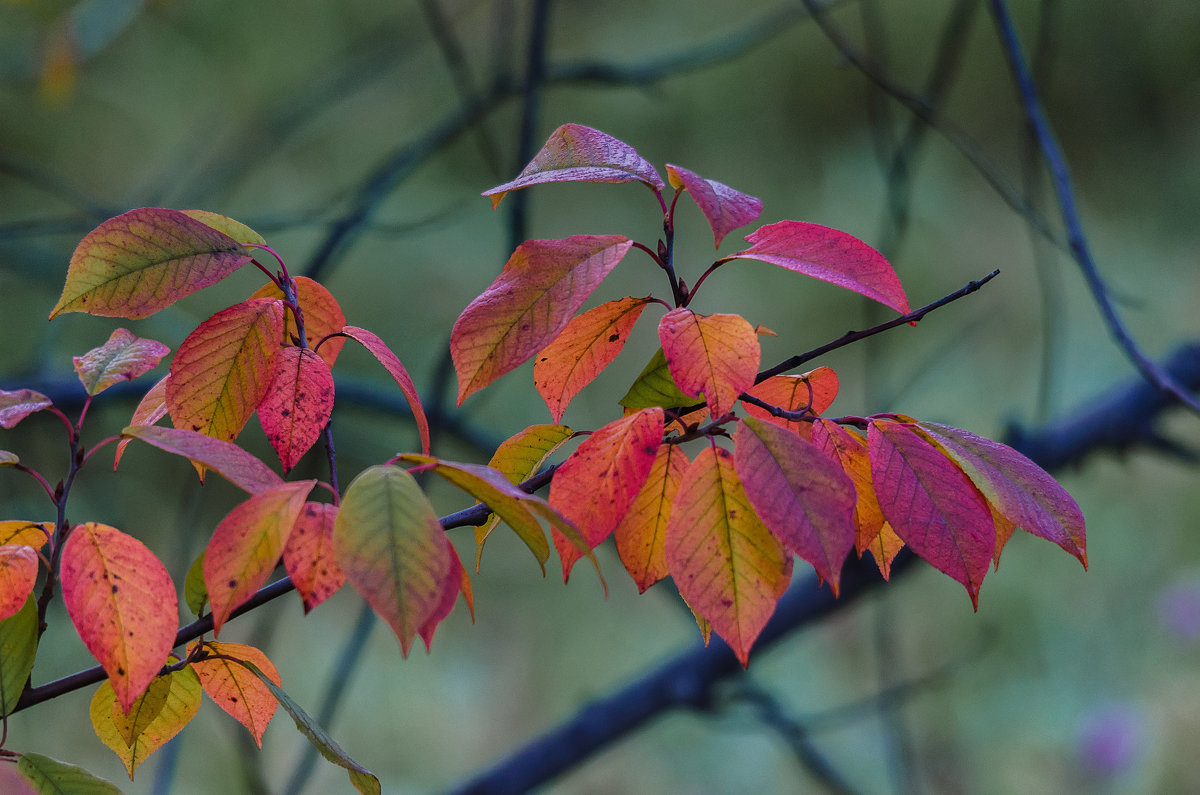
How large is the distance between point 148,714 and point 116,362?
102 millimetres

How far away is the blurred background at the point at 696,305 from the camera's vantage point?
145 centimetres

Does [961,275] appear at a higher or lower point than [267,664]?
lower

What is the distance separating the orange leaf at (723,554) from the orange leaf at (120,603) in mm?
123

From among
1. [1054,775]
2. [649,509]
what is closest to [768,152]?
[1054,775]

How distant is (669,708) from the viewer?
612 millimetres

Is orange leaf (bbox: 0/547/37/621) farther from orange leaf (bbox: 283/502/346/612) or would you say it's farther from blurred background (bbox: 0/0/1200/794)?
blurred background (bbox: 0/0/1200/794)

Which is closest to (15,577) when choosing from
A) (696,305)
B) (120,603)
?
(120,603)

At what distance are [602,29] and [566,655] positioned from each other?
158cm

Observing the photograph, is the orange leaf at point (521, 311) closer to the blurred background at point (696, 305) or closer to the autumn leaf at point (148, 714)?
the autumn leaf at point (148, 714)

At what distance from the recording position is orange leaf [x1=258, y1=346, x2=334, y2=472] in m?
0.26

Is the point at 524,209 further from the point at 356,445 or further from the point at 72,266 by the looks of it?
the point at 356,445

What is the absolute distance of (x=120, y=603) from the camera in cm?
21

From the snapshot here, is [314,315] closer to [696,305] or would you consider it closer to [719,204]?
[719,204]

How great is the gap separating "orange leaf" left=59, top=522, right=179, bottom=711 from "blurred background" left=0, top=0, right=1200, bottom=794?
73 centimetres
